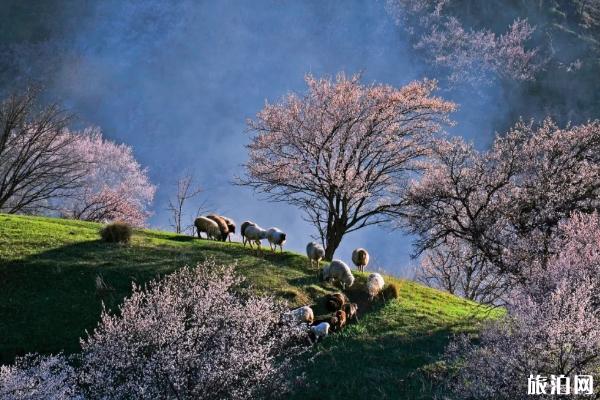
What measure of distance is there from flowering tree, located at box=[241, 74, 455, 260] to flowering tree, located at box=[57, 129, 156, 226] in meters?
17.9

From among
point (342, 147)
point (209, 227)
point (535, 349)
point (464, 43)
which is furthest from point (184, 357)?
point (464, 43)

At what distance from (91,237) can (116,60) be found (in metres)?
86.7

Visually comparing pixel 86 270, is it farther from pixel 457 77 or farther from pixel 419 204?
pixel 457 77

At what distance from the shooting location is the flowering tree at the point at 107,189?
50469 mm

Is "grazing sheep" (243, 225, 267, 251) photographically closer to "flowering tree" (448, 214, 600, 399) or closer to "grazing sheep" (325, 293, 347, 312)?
"grazing sheep" (325, 293, 347, 312)

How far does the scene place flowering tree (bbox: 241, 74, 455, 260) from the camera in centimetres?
3350

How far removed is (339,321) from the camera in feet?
63.7

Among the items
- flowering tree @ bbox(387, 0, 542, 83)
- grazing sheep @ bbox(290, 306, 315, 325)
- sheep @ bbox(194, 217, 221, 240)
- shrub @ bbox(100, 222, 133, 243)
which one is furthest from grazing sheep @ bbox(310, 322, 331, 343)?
flowering tree @ bbox(387, 0, 542, 83)

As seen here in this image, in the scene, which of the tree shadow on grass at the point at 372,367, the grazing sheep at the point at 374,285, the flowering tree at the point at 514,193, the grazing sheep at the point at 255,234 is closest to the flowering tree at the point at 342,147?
the grazing sheep at the point at 255,234

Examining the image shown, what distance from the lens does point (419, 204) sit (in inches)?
989

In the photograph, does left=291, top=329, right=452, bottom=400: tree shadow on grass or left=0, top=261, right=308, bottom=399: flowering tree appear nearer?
left=0, top=261, right=308, bottom=399: flowering tree

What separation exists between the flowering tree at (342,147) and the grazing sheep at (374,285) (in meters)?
8.78

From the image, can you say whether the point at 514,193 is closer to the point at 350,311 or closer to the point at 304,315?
the point at 350,311

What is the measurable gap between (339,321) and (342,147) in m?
16.0
